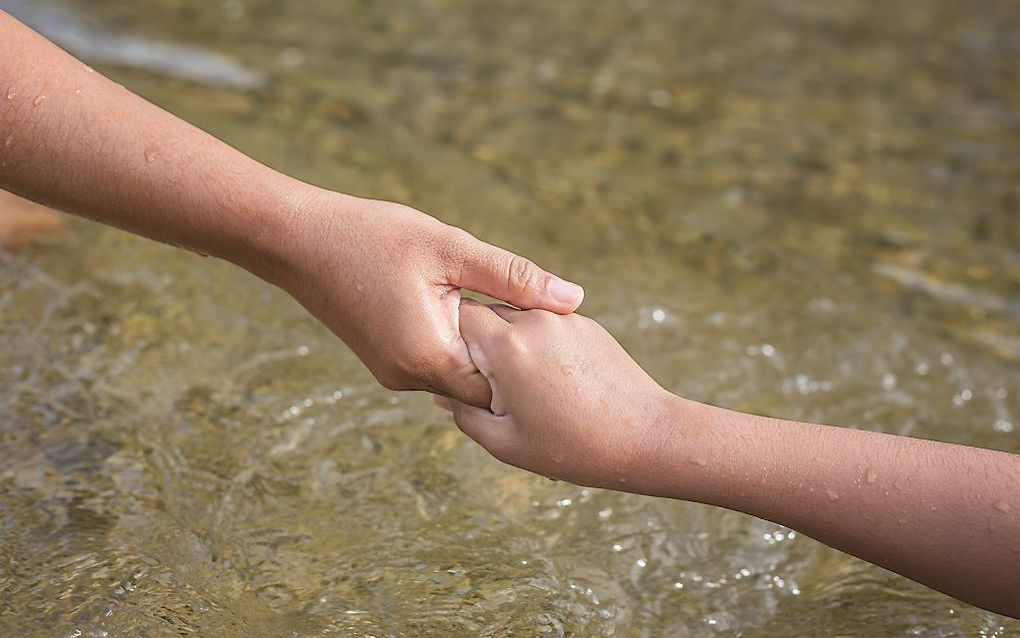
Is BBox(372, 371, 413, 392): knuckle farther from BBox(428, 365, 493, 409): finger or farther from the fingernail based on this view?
the fingernail

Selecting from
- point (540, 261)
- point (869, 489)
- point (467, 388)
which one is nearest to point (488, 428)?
point (467, 388)

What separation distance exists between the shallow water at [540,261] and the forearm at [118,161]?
565 millimetres

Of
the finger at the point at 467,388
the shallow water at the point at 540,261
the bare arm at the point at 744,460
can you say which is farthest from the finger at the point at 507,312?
the shallow water at the point at 540,261

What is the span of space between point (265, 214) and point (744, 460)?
85 cm

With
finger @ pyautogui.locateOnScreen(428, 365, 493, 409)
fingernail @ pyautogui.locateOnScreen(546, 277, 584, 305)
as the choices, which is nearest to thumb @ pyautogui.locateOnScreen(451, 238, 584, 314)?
fingernail @ pyautogui.locateOnScreen(546, 277, 584, 305)

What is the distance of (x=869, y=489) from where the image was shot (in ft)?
5.44

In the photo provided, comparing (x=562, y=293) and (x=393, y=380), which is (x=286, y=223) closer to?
(x=393, y=380)

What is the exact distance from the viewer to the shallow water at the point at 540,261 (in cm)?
193

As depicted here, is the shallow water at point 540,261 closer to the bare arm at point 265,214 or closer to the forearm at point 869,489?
the forearm at point 869,489

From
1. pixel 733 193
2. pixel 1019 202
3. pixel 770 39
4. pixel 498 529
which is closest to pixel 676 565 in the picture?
pixel 498 529

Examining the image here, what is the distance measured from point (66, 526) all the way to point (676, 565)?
3.63 feet

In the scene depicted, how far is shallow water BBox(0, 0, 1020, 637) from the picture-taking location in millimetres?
1928

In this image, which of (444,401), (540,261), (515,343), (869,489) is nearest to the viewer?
(869,489)

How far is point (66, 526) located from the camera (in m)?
1.93
